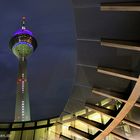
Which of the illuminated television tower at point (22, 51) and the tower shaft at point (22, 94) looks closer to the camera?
the illuminated television tower at point (22, 51)

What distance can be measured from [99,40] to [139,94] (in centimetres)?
169

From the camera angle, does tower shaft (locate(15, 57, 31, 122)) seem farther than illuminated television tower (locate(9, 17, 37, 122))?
Yes

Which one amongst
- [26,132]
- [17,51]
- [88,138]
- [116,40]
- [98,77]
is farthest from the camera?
[17,51]

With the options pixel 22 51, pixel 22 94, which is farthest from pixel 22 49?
pixel 22 94

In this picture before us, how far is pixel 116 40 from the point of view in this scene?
13.3 ft

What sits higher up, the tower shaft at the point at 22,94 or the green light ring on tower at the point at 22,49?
the green light ring on tower at the point at 22,49

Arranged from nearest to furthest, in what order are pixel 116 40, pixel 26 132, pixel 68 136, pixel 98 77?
pixel 116 40
pixel 98 77
pixel 68 136
pixel 26 132

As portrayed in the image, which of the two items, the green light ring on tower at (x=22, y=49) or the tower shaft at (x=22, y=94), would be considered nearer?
the green light ring on tower at (x=22, y=49)

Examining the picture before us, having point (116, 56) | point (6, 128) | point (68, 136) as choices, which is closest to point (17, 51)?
point (6, 128)

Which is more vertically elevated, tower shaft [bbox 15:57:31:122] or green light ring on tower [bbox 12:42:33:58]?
green light ring on tower [bbox 12:42:33:58]

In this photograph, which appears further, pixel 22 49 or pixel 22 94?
pixel 22 94

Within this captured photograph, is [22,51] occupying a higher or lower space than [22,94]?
higher

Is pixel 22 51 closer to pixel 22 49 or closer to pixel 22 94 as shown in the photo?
pixel 22 49

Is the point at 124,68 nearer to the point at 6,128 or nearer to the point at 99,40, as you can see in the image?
the point at 99,40
